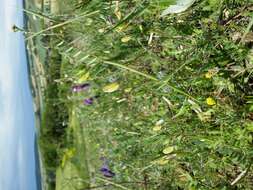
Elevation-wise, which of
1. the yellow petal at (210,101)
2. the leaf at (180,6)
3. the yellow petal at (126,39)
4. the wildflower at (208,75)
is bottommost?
the yellow petal at (210,101)

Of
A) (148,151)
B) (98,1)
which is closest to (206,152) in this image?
(148,151)

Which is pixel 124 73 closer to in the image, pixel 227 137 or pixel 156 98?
pixel 156 98

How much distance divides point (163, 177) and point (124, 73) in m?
0.51

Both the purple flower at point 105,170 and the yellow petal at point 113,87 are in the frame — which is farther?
the purple flower at point 105,170

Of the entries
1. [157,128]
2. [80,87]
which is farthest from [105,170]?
[157,128]

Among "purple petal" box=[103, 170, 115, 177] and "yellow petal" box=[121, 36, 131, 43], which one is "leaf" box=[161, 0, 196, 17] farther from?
"purple petal" box=[103, 170, 115, 177]

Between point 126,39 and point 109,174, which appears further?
point 109,174

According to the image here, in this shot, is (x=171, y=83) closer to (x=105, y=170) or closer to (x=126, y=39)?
(x=126, y=39)

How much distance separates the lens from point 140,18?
7.23 feet

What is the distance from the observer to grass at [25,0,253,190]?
6.40ft

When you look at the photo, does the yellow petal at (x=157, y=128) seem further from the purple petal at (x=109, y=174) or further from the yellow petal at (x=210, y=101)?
the purple petal at (x=109, y=174)

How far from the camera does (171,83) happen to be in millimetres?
1993

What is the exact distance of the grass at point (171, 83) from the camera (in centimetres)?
195

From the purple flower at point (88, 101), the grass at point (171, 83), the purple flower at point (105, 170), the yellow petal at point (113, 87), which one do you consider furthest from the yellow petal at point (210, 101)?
the purple flower at point (88, 101)
